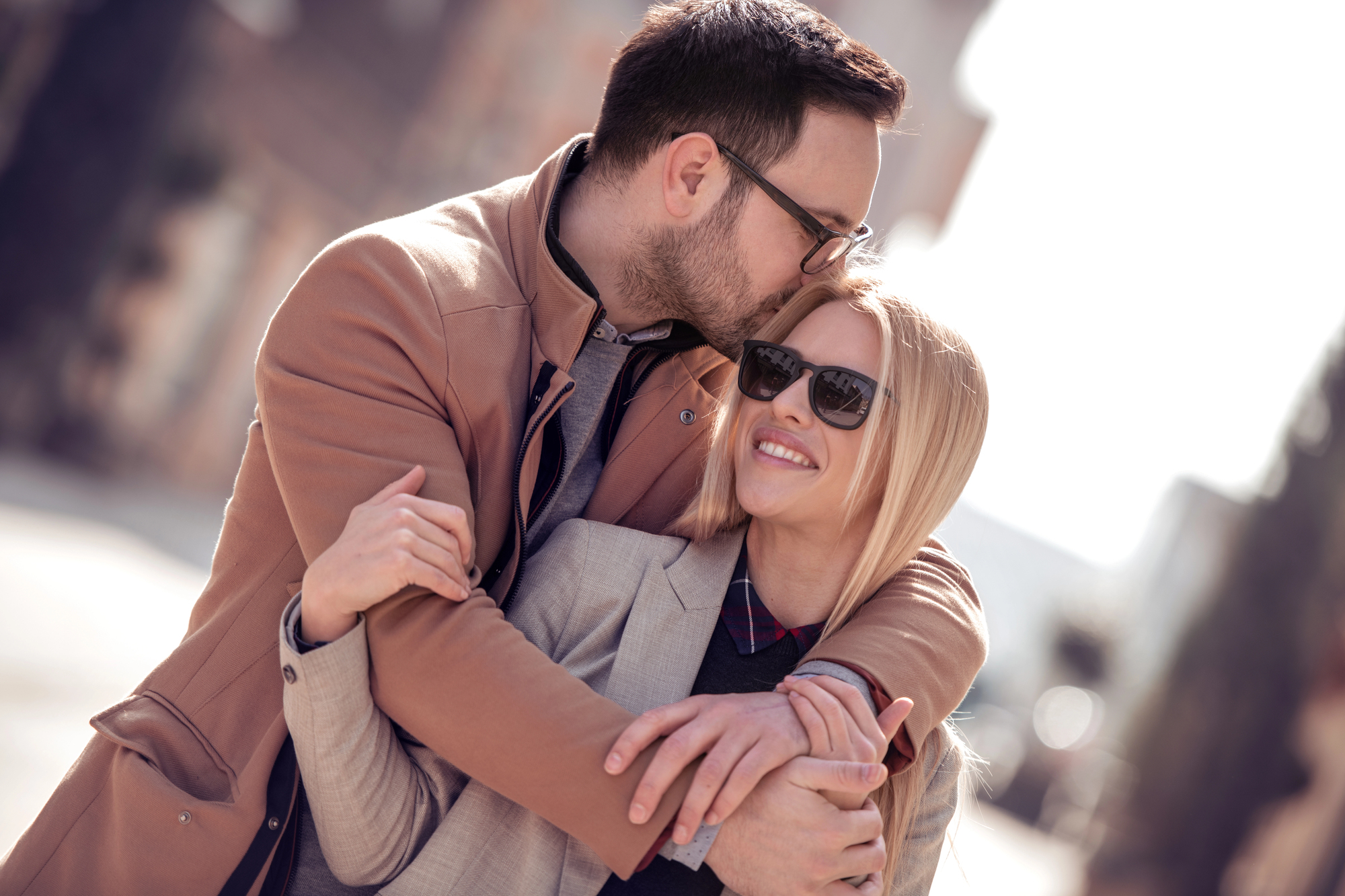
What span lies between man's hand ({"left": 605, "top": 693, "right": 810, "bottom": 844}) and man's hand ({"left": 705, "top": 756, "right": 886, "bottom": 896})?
0.05 m

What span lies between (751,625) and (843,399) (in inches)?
23.5

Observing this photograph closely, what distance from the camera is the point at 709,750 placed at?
7.29 ft

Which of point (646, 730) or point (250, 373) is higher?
point (646, 730)

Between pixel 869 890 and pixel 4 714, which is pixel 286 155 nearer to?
pixel 4 714

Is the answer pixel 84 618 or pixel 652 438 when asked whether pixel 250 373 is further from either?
pixel 652 438

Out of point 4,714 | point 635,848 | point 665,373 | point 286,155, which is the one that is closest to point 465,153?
point 286,155

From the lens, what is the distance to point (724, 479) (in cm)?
290

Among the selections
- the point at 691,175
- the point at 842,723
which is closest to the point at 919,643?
the point at 842,723

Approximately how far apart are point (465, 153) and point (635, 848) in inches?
707

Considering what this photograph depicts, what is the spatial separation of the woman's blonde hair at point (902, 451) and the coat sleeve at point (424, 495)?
2.43 ft

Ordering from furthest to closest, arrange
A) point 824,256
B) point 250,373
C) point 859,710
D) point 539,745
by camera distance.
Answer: point 250,373 < point 824,256 < point 859,710 < point 539,745

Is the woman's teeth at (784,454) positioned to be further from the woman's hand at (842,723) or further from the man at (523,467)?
the woman's hand at (842,723)

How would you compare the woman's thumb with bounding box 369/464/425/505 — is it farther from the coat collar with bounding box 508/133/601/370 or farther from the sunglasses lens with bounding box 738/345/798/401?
the sunglasses lens with bounding box 738/345/798/401

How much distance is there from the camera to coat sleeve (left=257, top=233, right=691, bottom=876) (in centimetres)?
215
